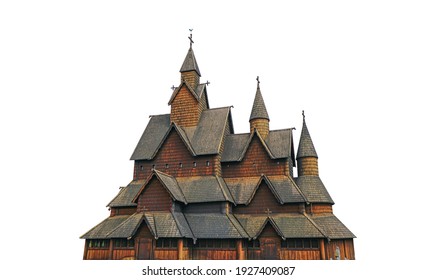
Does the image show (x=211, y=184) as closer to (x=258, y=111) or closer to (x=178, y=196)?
(x=178, y=196)

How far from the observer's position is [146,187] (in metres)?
22.0

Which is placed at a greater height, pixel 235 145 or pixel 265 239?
pixel 235 145

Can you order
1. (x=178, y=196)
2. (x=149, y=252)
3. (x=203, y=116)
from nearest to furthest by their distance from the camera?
(x=149, y=252) < (x=178, y=196) < (x=203, y=116)

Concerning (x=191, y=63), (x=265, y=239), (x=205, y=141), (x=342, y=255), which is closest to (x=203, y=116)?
(x=205, y=141)

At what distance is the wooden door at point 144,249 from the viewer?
19.9m

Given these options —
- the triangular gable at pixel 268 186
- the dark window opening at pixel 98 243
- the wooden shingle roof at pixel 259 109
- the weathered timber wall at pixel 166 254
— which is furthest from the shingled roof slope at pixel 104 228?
the wooden shingle roof at pixel 259 109

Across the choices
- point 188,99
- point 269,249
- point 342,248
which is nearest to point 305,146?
point 342,248

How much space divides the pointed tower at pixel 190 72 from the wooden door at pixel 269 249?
46.0 ft

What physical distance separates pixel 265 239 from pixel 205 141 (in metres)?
8.55

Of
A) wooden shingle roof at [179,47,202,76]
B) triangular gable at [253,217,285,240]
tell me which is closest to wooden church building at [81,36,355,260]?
triangular gable at [253,217,285,240]

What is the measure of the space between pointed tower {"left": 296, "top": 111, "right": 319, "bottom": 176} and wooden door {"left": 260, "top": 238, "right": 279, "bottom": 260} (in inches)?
233

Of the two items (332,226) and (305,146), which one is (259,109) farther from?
(332,226)

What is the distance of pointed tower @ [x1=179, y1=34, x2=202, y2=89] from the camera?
2780cm

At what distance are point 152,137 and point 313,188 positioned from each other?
1344 cm
